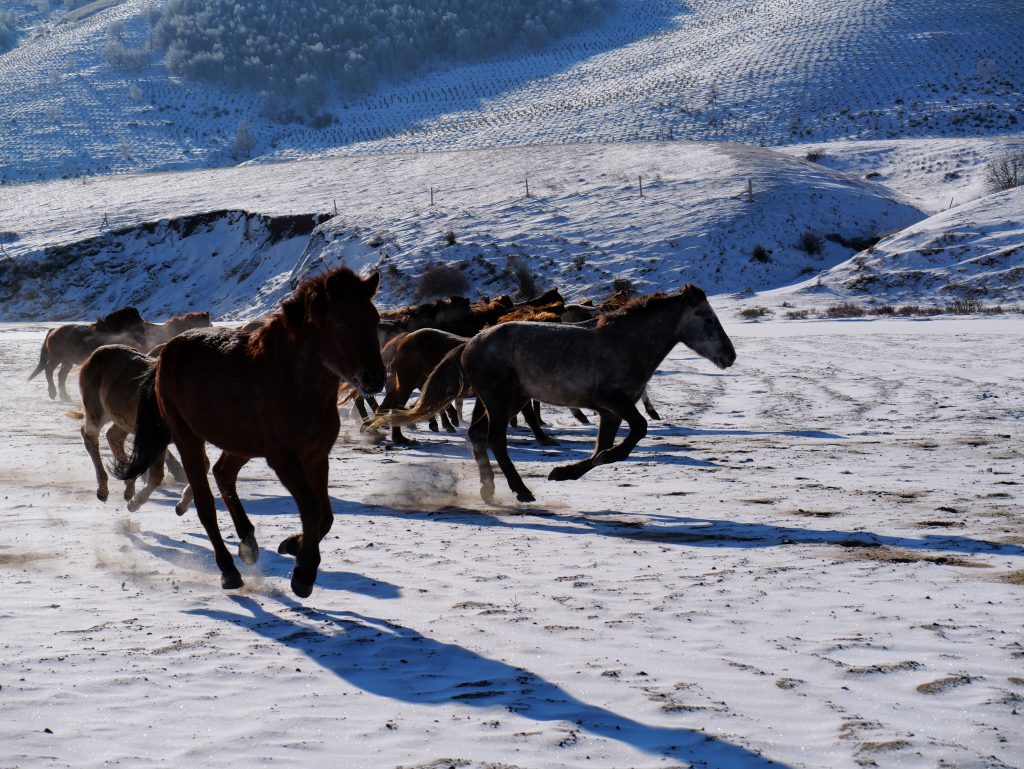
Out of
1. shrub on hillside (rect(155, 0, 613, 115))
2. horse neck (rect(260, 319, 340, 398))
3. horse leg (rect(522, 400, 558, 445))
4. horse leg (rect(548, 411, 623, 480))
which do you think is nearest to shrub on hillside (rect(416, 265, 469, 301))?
horse leg (rect(522, 400, 558, 445))

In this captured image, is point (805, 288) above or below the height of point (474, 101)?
below

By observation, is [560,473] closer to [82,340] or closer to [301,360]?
[301,360]

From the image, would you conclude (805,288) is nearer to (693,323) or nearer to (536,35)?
(693,323)

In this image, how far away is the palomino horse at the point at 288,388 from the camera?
237 inches

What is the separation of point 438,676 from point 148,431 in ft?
13.1

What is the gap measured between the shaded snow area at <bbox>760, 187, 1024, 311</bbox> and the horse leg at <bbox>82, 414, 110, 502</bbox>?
30.4 m

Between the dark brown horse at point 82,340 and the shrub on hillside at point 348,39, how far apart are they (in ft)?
400

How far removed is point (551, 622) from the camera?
18.8 ft

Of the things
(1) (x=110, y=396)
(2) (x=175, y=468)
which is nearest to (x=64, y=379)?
(2) (x=175, y=468)

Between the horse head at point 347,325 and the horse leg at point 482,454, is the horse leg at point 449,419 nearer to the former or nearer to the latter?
the horse leg at point 482,454

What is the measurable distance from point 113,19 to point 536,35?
2907 inches

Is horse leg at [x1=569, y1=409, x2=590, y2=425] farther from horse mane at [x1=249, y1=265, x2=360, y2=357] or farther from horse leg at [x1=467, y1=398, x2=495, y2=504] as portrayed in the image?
horse mane at [x1=249, y1=265, x2=360, y2=357]

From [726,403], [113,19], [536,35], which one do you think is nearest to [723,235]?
[726,403]

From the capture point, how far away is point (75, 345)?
20.8 meters
